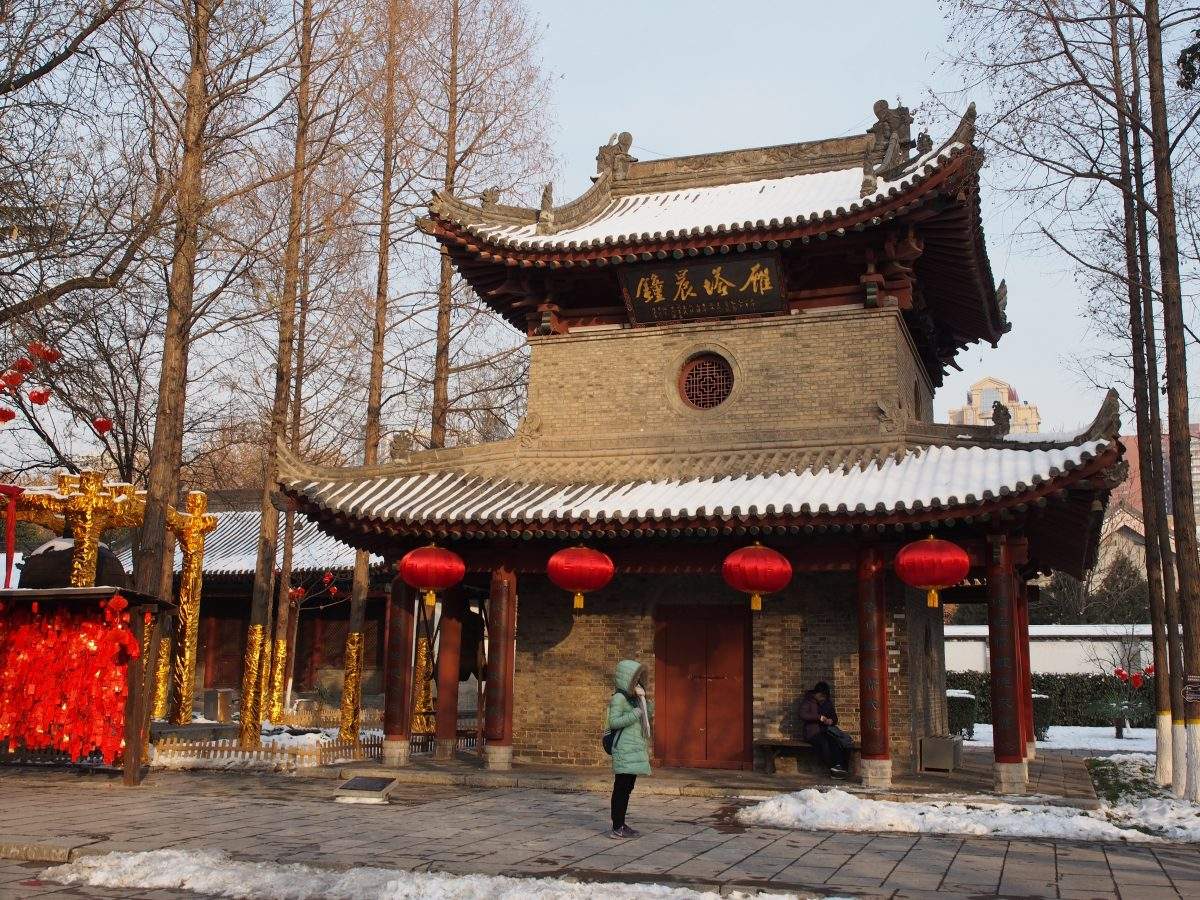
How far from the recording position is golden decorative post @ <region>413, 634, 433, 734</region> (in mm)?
15984

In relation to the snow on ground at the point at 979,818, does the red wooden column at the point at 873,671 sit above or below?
above

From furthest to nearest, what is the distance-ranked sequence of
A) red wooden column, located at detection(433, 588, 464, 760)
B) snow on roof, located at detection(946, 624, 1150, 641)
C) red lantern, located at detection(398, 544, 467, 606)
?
1. snow on roof, located at detection(946, 624, 1150, 641)
2. red wooden column, located at detection(433, 588, 464, 760)
3. red lantern, located at detection(398, 544, 467, 606)

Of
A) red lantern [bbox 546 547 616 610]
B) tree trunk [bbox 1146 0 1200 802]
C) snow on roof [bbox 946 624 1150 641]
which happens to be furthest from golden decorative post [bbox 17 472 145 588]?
snow on roof [bbox 946 624 1150 641]

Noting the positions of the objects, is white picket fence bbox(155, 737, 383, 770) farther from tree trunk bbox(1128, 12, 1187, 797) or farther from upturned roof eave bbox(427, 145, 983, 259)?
tree trunk bbox(1128, 12, 1187, 797)

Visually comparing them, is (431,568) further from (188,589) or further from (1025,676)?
(1025,676)

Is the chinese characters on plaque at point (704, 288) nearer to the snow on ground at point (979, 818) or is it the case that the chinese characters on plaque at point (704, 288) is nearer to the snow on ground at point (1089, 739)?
the snow on ground at point (979, 818)

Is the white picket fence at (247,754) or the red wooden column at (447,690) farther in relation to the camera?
the red wooden column at (447,690)

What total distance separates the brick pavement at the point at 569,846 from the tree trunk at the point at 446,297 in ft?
24.5

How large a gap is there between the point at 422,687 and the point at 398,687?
427cm

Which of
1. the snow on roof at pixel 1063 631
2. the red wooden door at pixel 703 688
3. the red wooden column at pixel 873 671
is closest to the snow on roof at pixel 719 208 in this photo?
the red wooden column at pixel 873 671

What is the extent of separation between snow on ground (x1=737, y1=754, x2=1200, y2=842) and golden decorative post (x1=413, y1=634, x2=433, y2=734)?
7.94 meters

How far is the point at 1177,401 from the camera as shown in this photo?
1007cm

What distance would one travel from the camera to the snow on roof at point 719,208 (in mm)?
11992

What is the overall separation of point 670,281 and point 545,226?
6.18 feet
